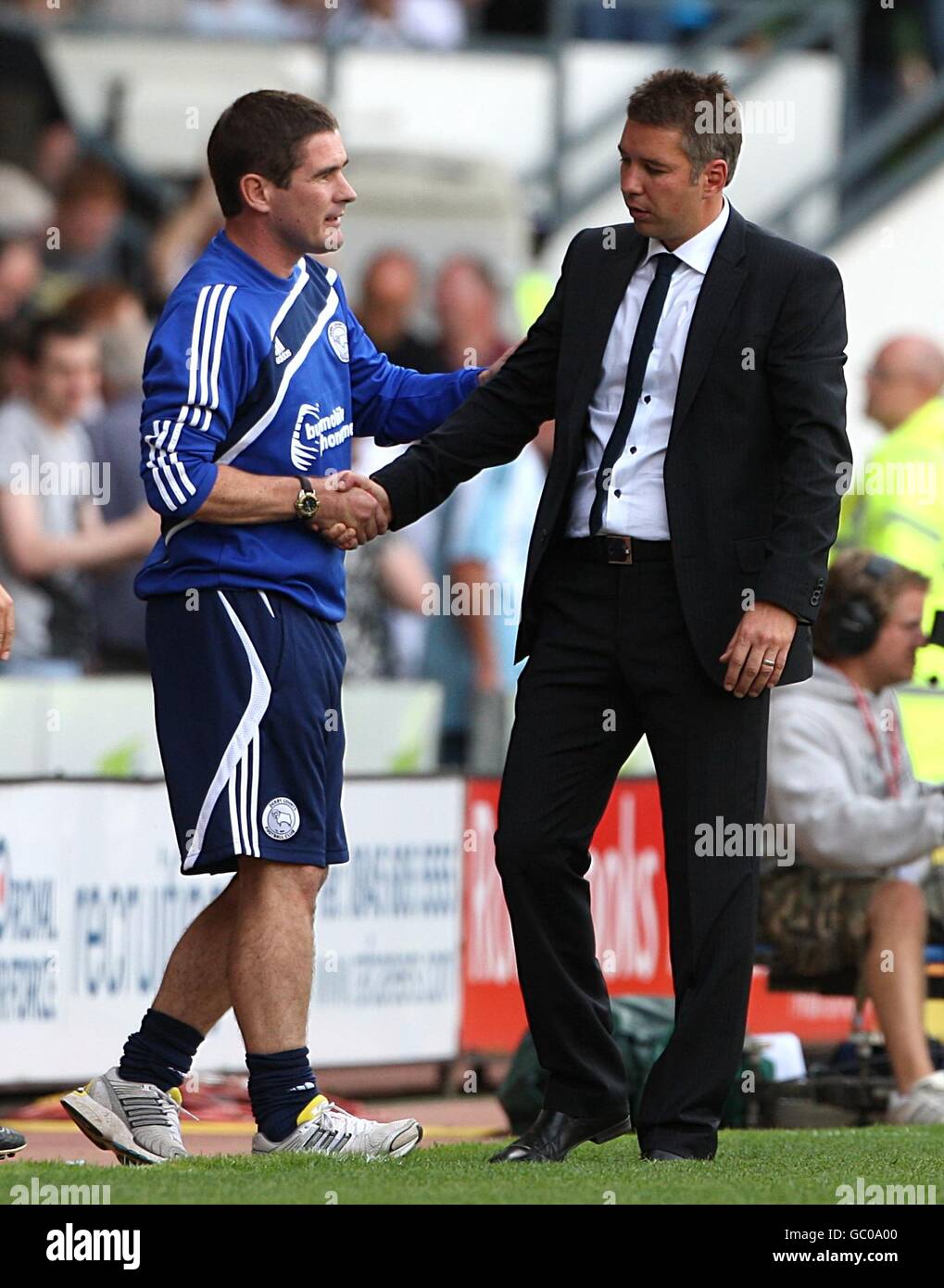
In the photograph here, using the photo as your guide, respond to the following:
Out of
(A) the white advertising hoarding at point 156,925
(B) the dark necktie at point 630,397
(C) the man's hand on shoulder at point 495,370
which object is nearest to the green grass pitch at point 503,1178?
(B) the dark necktie at point 630,397

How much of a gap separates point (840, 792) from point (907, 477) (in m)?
2.08

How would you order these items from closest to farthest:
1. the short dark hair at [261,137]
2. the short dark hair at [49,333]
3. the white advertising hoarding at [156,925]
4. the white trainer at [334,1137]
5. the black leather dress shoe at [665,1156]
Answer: the black leather dress shoe at [665,1156] → the white trainer at [334,1137] → the short dark hair at [261,137] → the white advertising hoarding at [156,925] → the short dark hair at [49,333]

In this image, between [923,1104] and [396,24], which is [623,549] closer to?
[923,1104]

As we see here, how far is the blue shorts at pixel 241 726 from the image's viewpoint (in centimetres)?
569

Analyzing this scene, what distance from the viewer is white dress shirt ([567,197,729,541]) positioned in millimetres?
5770

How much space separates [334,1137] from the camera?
5773 millimetres

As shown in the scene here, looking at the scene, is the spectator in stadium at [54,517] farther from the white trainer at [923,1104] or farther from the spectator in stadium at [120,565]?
the white trainer at [923,1104]

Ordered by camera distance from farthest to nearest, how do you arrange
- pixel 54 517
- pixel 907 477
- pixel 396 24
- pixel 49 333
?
pixel 396 24 → pixel 49 333 → pixel 54 517 → pixel 907 477

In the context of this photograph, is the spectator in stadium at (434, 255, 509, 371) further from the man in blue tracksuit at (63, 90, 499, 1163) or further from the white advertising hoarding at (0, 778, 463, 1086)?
the man in blue tracksuit at (63, 90, 499, 1163)

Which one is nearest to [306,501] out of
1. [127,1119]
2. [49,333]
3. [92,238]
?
[127,1119]

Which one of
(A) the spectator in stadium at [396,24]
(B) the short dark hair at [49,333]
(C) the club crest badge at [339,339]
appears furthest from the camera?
(A) the spectator in stadium at [396,24]

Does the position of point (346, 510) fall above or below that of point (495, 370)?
below

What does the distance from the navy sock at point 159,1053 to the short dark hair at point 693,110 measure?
7.31 feet

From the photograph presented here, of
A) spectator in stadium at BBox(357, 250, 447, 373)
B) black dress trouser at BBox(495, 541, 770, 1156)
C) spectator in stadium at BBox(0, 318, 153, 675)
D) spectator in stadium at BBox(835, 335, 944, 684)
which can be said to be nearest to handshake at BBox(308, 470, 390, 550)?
black dress trouser at BBox(495, 541, 770, 1156)
